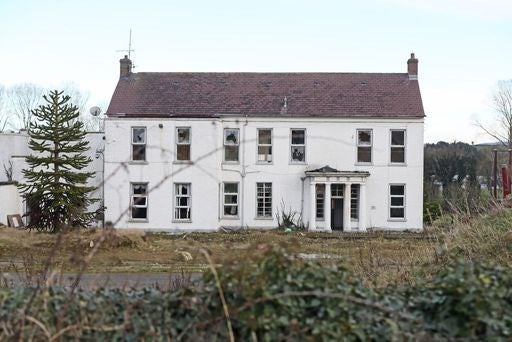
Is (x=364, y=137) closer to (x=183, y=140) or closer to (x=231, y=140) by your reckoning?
(x=231, y=140)

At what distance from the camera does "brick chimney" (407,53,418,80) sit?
35438mm

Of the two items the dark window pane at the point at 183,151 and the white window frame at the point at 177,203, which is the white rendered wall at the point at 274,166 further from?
the dark window pane at the point at 183,151

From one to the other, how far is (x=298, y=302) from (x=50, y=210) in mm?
24696

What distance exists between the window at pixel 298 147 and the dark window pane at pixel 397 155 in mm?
4460

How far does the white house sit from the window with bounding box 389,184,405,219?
0.17 feet

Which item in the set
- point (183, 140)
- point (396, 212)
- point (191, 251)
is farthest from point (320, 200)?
point (191, 251)

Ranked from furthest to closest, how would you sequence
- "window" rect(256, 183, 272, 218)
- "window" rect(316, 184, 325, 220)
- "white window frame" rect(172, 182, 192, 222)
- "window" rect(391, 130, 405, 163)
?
"window" rect(256, 183, 272, 218), "window" rect(391, 130, 405, 163), "window" rect(316, 184, 325, 220), "white window frame" rect(172, 182, 192, 222)

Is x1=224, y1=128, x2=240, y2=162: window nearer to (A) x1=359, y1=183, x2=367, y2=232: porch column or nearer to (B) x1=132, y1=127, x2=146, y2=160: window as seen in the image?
(B) x1=132, y1=127, x2=146, y2=160: window

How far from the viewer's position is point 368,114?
1325 inches

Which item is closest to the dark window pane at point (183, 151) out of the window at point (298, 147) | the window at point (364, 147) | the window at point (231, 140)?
the window at point (231, 140)

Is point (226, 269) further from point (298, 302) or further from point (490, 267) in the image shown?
point (490, 267)

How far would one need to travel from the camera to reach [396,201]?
33.8 meters

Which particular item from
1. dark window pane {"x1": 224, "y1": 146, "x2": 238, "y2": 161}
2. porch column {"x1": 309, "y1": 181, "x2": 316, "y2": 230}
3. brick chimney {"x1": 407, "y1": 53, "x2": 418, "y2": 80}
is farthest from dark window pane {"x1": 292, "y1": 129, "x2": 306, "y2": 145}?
brick chimney {"x1": 407, "y1": 53, "x2": 418, "y2": 80}

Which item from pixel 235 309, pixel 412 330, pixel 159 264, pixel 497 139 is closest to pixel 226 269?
pixel 235 309
